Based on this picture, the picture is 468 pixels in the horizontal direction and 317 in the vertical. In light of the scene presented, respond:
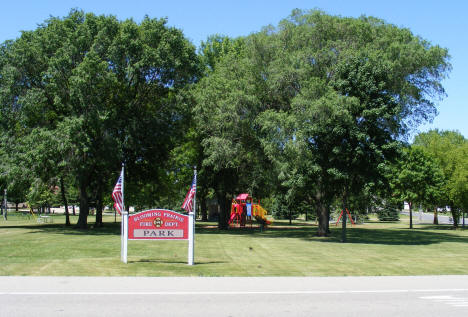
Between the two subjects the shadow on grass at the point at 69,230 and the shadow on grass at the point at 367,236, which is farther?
the shadow on grass at the point at 69,230

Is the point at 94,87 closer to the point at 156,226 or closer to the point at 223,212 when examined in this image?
the point at 223,212

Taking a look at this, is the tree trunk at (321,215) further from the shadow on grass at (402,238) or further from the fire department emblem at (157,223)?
the fire department emblem at (157,223)

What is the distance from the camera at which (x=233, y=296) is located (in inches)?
388

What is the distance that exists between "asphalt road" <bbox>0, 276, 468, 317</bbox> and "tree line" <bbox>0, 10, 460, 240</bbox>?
46.3 ft

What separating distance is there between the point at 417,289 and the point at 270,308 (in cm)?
430

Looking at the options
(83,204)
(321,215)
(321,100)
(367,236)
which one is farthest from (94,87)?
(367,236)

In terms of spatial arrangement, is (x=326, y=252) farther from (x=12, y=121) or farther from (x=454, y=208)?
(x=454, y=208)

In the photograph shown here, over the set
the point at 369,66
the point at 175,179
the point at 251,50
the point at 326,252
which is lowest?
the point at 326,252

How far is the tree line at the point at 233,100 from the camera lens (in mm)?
25766

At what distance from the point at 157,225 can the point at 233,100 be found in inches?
648

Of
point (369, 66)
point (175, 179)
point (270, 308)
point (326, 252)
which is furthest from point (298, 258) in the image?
point (175, 179)

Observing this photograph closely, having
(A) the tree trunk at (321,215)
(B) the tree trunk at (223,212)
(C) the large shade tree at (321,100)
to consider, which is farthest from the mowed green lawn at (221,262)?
(B) the tree trunk at (223,212)

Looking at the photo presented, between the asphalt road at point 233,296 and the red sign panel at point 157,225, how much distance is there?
325cm

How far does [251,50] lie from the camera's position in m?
33.1
